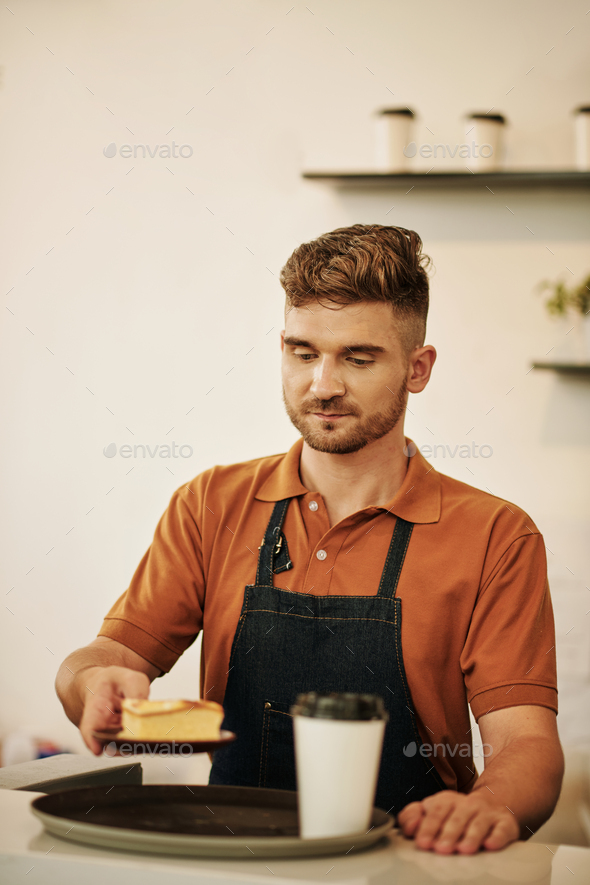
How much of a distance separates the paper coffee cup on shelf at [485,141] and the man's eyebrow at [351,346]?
100 cm

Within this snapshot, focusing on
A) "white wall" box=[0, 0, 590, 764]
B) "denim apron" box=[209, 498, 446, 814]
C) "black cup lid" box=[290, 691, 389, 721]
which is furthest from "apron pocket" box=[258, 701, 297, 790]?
"white wall" box=[0, 0, 590, 764]

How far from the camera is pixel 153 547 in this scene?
137 cm

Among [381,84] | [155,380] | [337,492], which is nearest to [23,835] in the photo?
[337,492]

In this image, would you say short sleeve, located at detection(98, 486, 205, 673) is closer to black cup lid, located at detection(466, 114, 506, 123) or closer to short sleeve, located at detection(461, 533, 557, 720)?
short sleeve, located at detection(461, 533, 557, 720)

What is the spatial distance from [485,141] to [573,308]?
18.6 inches

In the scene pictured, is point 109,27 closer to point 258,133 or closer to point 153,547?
point 258,133

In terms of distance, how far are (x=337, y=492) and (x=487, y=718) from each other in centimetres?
43

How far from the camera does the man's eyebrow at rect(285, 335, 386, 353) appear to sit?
1.28 meters

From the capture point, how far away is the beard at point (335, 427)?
4.25 ft

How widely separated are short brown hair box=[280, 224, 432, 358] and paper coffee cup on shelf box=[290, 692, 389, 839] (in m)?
0.76

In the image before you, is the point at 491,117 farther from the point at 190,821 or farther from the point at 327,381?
the point at 190,821

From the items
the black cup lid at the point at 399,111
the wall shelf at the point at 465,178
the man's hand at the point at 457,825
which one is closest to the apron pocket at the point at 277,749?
the man's hand at the point at 457,825

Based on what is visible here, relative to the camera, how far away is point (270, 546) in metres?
1.29

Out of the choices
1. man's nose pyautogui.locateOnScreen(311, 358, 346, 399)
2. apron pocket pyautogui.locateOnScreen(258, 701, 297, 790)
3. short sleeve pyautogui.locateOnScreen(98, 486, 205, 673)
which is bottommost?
apron pocket pyautogui.locateOnScreen(258, 701, 297, 790)
